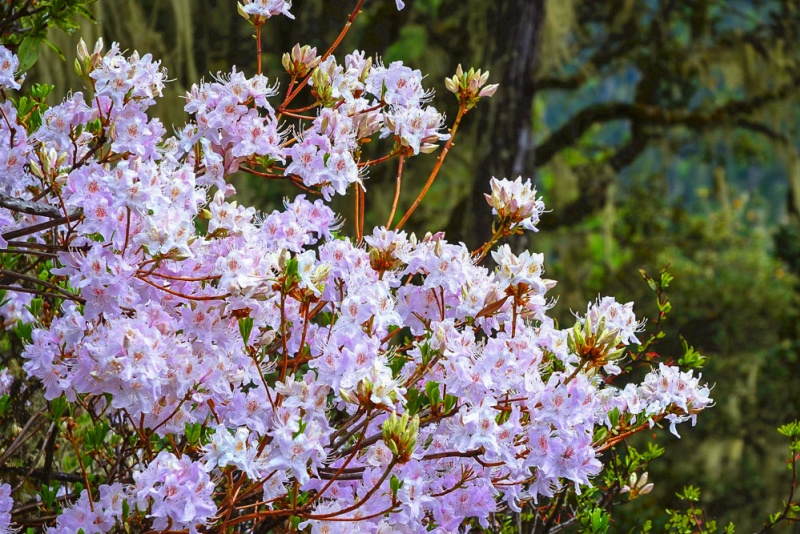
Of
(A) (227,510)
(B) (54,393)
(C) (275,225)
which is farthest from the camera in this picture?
(C) (275,225)

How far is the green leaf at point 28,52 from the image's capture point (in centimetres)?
158

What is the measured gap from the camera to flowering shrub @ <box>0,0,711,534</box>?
122 centimetres

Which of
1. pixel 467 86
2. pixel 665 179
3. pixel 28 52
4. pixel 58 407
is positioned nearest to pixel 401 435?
pixel 58 407

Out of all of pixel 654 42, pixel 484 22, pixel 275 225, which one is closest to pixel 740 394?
pixel 654 42

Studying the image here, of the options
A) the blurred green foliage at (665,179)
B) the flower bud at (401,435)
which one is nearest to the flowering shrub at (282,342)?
the flower bud at (401,435)

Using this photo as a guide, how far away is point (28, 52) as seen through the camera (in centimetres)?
159

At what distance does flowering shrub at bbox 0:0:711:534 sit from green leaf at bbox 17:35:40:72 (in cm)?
7

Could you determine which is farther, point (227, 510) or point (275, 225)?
point (275, 225)

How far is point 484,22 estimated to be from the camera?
571cm

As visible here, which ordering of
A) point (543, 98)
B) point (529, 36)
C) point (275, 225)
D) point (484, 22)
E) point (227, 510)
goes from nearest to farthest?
point (227, 510), point (275, 225), point (529, 36), point (484, 22), point (543, 98)

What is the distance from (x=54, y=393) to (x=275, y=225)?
0.41 meters

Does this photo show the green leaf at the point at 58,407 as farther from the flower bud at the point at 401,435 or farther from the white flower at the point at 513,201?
the white flower at the point at 513,201

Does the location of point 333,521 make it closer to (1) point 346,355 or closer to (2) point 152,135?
(1) point 346,355

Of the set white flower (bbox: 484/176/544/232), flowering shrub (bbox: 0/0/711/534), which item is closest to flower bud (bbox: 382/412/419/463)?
flowering shrub (bbox: 0/0/711/534)
